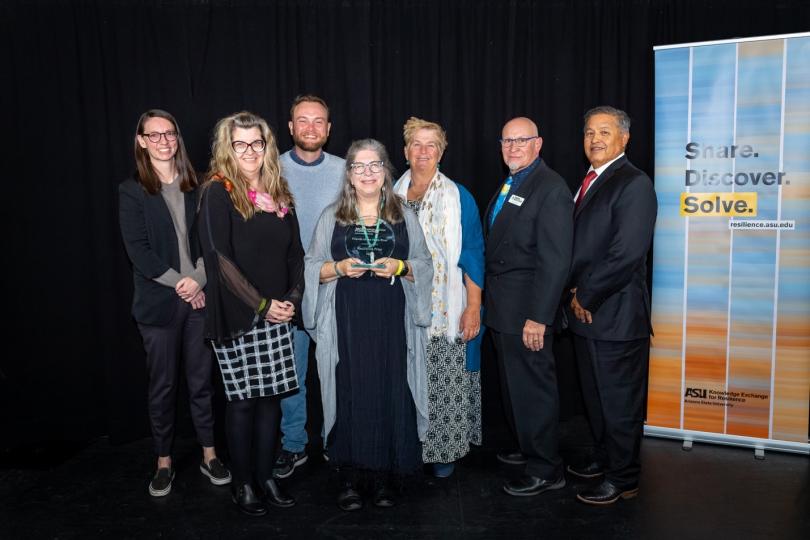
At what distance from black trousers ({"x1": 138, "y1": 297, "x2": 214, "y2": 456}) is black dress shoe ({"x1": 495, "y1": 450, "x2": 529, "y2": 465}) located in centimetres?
155

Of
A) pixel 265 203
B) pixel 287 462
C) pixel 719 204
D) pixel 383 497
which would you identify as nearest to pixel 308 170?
pixel 265 203

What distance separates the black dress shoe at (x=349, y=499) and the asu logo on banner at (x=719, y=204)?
2296 millimetres

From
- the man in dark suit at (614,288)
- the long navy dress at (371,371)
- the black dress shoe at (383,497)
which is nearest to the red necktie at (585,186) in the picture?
the man in dark suit at (614,288)

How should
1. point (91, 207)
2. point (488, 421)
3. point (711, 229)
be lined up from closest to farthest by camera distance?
point (711, 229)
point (91, 207)
point (488, 421)

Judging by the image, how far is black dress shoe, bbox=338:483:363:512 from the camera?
2849 millimetres

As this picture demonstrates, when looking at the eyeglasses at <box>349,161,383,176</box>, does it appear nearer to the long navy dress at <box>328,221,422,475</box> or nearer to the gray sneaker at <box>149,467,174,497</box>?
the long navy dress at <box>328,221,422,475</box>

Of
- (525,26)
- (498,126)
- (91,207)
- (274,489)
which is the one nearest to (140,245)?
(91,207)

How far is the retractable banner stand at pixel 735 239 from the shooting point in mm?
3312

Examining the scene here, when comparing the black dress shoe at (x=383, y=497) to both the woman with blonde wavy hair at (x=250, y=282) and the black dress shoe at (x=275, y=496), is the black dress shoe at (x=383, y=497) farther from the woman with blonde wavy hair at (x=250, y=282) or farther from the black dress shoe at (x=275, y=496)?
the woman with blonde wavy hair at (x=250, y=282)

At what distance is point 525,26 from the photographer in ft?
12.6

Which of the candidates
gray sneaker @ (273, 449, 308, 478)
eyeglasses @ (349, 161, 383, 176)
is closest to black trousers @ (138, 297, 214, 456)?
gray sneaker @ (273, 449, 308, 478)

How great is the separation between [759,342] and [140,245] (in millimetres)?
3266

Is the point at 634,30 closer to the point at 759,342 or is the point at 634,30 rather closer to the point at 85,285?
the point at 759,342

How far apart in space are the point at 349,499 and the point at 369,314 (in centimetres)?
87
